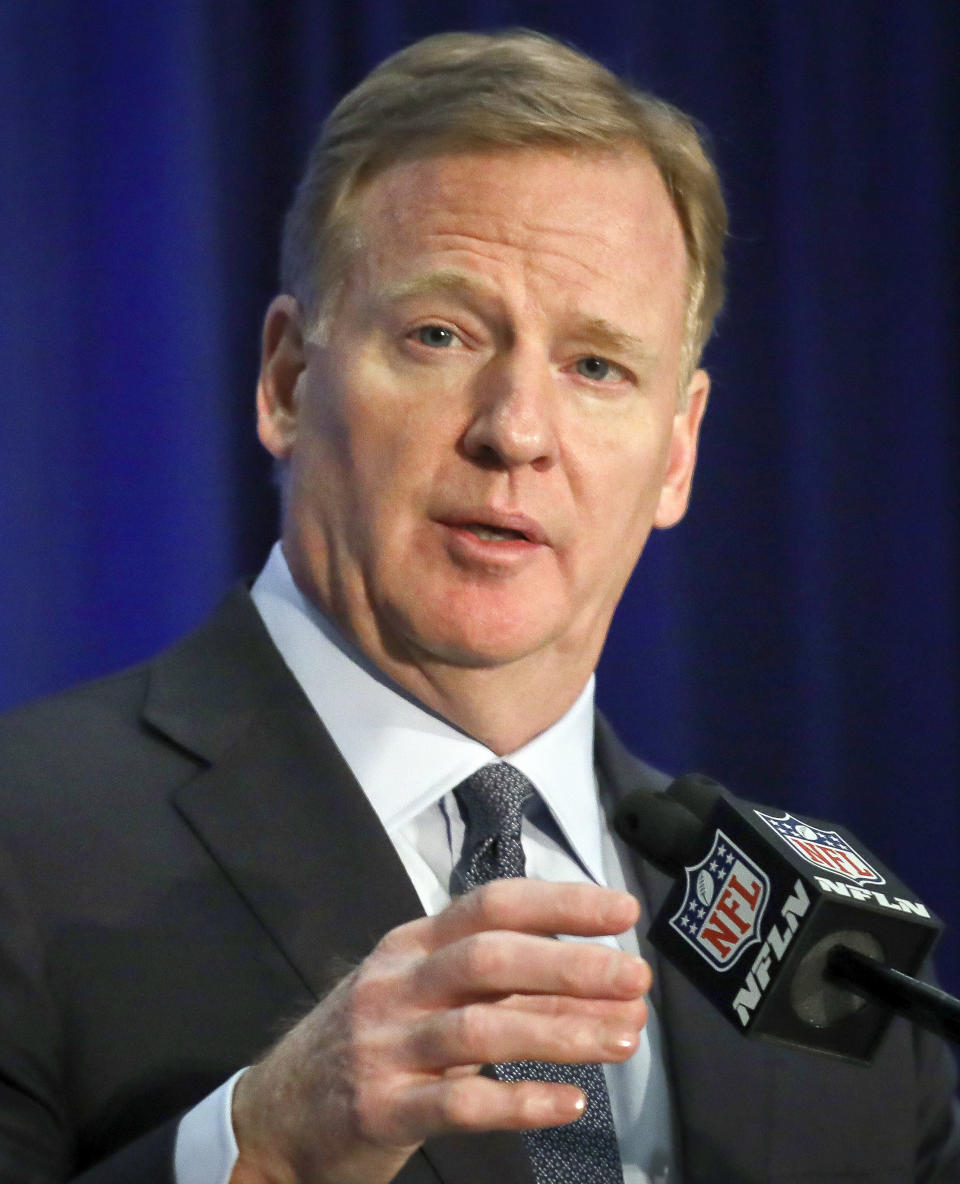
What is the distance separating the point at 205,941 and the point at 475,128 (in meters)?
0.85

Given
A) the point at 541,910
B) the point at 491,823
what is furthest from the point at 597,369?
the point at 541,910

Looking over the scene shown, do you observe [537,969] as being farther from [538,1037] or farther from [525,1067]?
[525,1067]

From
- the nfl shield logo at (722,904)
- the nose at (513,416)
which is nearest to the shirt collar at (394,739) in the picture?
the nose at (513,416)

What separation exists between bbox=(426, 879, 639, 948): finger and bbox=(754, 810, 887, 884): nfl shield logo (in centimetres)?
18

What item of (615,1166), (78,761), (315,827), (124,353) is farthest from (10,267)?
(615,1166)

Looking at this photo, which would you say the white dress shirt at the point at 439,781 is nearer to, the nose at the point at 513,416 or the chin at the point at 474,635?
the chin at the point at 474,635

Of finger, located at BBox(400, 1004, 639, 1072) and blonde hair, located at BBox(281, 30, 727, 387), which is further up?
blonde hair, located at BBox(281, 30, 727, 387)

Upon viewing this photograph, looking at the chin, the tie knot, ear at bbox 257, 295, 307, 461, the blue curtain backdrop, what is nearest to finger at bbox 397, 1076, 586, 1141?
the tie knot

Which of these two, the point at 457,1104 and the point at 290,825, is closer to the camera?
the point at 457,1104

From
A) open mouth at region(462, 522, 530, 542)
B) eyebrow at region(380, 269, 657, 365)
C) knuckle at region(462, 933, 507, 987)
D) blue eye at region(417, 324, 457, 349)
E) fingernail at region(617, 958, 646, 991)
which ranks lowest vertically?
open mouth at region(462, 522, 530, 542)

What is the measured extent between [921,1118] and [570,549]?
0.72 meters

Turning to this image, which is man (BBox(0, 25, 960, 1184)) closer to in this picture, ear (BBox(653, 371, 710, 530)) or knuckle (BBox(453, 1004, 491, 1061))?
ear (BBox(653, 371, 710, 530))

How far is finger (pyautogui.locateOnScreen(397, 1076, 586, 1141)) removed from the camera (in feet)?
2.98

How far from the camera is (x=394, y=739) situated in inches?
61.8
